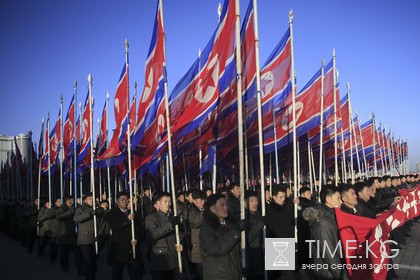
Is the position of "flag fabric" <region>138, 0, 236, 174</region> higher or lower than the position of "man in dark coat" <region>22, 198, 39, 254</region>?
higher

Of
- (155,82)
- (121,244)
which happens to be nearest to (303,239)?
(121,244)

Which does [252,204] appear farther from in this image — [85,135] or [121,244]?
[85,135]

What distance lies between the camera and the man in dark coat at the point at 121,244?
764cm

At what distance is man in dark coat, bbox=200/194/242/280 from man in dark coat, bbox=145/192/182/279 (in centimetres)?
173

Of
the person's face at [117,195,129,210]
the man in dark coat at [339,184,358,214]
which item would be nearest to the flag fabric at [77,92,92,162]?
the person's face at [117,195,129,210]

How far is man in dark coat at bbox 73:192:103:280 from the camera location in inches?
350

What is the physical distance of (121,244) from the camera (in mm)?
7699

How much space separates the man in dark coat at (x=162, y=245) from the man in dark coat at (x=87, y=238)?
9.72 ft

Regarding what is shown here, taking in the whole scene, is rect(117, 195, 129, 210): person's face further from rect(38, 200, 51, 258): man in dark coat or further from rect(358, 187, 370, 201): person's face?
rect(38, 200, 51, 258): man in dark coat

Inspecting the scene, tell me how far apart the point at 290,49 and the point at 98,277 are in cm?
704

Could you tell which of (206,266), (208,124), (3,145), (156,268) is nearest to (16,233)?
(208,124)

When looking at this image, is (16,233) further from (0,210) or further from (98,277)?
(98,277)

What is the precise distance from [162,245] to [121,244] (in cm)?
151

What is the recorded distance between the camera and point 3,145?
85.5 m
